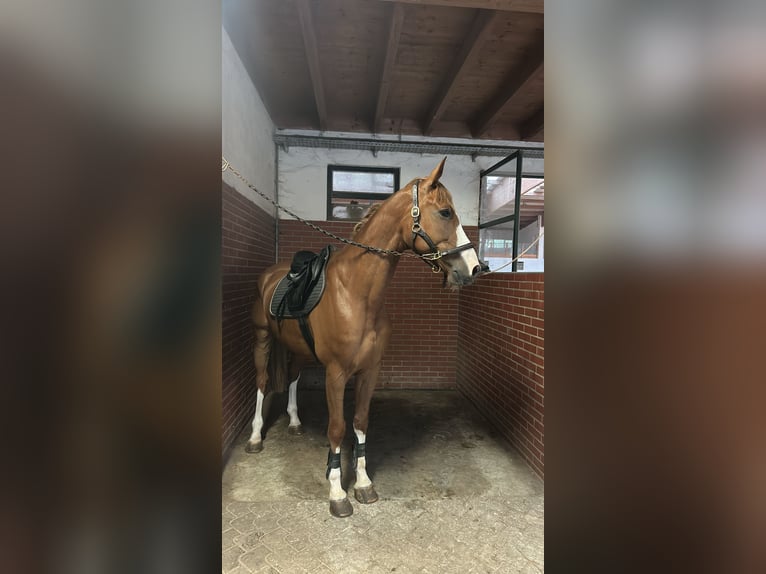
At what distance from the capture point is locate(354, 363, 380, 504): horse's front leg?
1959mm

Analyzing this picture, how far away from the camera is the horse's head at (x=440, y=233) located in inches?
70.9

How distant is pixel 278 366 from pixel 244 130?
2.02 metres

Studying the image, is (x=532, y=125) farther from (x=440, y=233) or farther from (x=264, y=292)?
(x=264, y=292)

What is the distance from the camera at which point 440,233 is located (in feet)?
5.92

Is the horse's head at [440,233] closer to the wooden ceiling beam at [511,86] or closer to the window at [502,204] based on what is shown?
the wooden ceiling beam at [511,86]

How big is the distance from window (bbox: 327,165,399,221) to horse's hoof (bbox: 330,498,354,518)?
9.51ft

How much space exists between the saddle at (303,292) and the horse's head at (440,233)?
2.23ft
